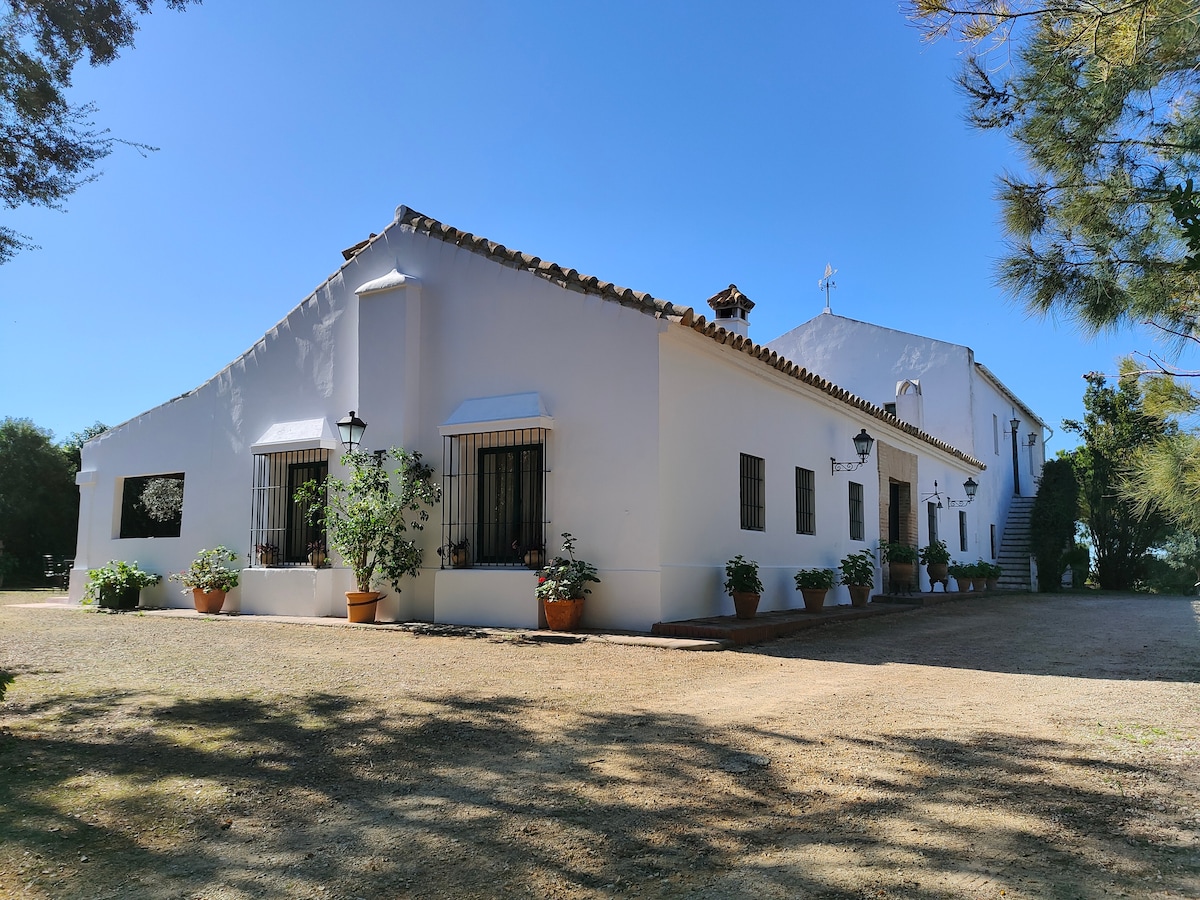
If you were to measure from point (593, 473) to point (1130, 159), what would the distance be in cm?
572

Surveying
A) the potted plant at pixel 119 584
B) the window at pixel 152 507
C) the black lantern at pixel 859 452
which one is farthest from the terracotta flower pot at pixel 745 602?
the window at pixel 152 507

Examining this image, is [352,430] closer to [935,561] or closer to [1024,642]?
[1024,642]

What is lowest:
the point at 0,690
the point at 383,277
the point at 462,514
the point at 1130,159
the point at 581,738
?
the point at 581,738

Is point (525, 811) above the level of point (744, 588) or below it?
below

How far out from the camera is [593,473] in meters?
9.51

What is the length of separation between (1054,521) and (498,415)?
1678 cm

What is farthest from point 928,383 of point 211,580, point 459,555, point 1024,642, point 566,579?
point 211,580

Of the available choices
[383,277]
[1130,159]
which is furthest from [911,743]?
[383,277]

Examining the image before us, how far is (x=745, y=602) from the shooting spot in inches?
380

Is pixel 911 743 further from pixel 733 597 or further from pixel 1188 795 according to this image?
pixel 733 597

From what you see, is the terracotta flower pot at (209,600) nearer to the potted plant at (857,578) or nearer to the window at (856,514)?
the potted plant at (857,578)

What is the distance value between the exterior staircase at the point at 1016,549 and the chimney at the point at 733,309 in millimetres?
12396

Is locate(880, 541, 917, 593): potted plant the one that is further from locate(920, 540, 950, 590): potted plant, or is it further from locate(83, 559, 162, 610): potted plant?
locate(83, 559, 162, 610): potted plant

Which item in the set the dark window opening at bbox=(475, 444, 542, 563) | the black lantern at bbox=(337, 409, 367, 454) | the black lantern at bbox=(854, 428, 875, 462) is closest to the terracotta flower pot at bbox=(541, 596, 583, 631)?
the dark window opening at bbox=(475, 444, 542, 563)
